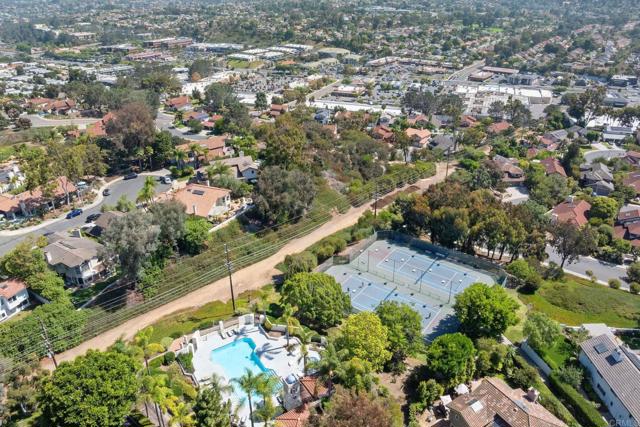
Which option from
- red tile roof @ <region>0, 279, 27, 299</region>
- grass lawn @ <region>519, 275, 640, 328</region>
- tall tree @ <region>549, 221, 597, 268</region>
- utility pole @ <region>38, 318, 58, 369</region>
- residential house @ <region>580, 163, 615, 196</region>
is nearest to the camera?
utility pole @ <region>38, 318, 58, 369</region>

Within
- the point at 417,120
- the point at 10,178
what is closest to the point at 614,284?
the point at 417,120

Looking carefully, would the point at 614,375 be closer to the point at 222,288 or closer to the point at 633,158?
the point at 222,288

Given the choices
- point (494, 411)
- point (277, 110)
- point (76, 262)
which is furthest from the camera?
point (277, 110)

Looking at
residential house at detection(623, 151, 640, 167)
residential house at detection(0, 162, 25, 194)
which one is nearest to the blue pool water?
residential house at detection(0, 162, 25, 194)

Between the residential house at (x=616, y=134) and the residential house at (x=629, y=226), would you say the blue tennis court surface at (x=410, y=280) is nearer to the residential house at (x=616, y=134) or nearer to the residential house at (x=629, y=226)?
the residential house at (x=629, y=226)

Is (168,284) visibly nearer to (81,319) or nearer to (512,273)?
(81,319)

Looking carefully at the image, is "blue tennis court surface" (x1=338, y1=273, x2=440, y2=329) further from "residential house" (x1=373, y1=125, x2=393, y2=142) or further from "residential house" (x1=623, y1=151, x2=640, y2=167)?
"residential house" (x1=623, y1=151, x2=640, y2=167)

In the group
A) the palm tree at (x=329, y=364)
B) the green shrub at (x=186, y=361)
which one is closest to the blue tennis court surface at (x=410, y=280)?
the palm tree at (x=329, y=364)
